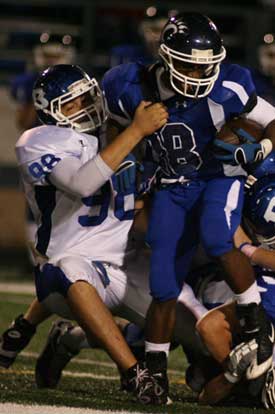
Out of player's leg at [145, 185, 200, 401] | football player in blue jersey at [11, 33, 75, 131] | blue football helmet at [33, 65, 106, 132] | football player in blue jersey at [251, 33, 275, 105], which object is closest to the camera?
player's leg at [145, 185, 200, 401]

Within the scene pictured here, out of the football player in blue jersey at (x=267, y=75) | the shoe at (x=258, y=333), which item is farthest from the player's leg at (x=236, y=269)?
the football player in blue jersey at (x=267, y=75)

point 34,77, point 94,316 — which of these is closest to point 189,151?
point 94,316

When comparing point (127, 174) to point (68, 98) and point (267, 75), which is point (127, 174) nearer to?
point (68, 98)

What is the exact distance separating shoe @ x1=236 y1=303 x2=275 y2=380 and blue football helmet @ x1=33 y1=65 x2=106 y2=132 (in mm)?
823

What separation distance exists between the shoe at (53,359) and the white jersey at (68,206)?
0.36 meters

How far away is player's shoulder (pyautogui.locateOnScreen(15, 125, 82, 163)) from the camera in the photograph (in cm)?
458

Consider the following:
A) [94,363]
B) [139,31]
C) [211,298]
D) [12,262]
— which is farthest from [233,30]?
[211,298]

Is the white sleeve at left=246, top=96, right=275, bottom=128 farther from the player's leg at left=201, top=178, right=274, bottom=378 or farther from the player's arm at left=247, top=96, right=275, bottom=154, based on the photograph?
the player's leg at left=201, top=178, right=274, bottom=378

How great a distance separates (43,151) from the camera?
15.0 ft

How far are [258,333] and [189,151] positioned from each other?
0.65 meters

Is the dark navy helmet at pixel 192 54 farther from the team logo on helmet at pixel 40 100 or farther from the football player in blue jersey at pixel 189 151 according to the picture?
the team logo on helmet at pixel 40 100

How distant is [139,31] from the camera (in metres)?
10.6

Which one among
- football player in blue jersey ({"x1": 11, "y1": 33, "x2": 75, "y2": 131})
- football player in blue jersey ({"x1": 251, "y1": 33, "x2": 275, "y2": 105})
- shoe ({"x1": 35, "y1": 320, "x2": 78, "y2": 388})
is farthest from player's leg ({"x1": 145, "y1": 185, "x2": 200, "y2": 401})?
football player in blue jersey ({"x1": 11, "y1": 33, "x2": 75, "y2": 131})

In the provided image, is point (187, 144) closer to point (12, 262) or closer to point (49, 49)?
point (49, 49)
